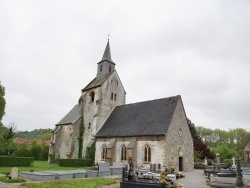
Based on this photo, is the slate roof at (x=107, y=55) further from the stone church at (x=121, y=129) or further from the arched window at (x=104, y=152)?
the arched window at (x=104, y=152)

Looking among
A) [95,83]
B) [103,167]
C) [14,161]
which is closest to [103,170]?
[103,167]

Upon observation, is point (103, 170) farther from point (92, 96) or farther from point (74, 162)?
point (92, 96)

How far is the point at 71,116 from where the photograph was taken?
4034cm

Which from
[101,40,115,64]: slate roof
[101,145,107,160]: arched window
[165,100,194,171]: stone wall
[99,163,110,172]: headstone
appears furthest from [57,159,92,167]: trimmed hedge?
[101,40,115,64]: slate roof

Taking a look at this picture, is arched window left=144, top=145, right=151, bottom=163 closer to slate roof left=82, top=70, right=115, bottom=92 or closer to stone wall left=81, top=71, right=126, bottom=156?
stone wall left=81, top=71, right=126, bottom=156

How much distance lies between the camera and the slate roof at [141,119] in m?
26.4

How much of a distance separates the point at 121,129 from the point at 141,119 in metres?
2.98

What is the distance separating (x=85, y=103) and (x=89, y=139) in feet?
20.2

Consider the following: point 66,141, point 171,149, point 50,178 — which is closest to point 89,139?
point 66,141

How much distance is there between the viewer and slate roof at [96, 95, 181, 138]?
26380 millimetres

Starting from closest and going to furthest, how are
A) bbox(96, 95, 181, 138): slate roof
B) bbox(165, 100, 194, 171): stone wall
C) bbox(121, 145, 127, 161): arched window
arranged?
bbox(165, 100, 194, 171): stone wall → bbox(96, 95, 181, 138): slate roof → bbox(121, 145, 127, 161): arched window

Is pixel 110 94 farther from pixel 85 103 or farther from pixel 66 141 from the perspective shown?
pixel 66 141

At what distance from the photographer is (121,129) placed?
2980cm

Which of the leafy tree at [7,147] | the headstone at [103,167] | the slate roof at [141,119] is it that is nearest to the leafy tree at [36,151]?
the leafy tree at [7,147]
